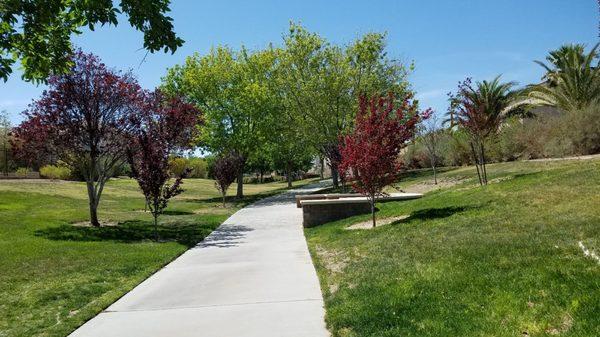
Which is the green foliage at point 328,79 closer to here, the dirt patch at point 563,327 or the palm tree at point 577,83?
the palm tree at point 577,83

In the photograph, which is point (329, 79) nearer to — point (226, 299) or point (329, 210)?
point (329, 210)

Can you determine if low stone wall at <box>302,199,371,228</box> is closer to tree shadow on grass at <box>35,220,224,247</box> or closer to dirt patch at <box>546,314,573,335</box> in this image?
tree shadow on grass at <box>35,220,224,247</box>

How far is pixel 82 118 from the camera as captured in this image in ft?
56.7

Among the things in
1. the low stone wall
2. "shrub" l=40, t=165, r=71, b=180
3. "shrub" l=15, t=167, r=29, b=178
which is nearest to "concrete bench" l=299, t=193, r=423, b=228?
the low stone wall

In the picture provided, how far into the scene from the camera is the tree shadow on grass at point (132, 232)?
1468cm

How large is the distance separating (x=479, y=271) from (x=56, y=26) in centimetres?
660

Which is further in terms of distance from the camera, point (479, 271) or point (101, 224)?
point (101, 224)

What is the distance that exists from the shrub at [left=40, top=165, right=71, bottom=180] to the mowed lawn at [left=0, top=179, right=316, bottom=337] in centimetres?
2617

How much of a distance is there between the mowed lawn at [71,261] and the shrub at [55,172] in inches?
1030

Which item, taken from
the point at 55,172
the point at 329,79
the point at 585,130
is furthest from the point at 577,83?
the point at 55,172

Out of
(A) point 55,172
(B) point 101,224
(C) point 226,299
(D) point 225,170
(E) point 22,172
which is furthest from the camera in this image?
(E) point 22,172

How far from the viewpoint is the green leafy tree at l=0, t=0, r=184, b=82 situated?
6.07m

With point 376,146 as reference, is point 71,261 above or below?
below

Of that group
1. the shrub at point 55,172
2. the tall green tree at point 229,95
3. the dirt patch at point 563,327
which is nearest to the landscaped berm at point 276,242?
the dirt patch at point 563,327
